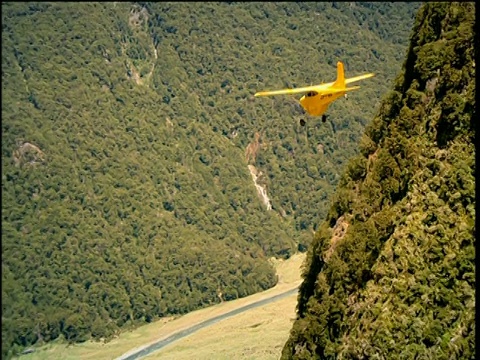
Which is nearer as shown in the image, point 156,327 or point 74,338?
point 74,338

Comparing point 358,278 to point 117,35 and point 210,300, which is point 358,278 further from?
point 117,35

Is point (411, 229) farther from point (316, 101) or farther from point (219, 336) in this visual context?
point (219, 336)

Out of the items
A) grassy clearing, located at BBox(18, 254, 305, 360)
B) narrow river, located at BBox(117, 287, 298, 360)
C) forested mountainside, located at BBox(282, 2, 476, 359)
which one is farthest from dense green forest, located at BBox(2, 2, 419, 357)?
forested mountainside, located at BBox(282, 2, 476, 359)

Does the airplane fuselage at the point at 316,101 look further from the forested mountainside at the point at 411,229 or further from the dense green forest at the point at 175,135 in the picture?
the dense green forest at the point at 175,135

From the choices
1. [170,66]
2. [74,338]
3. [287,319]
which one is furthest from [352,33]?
[74,338]

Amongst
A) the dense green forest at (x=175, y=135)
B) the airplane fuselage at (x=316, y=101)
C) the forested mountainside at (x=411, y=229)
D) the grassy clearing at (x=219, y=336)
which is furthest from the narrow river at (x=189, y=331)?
the airplane fuselage at (x=316, y=101)

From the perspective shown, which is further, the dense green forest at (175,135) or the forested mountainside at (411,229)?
the dense green forest at (175,135)
